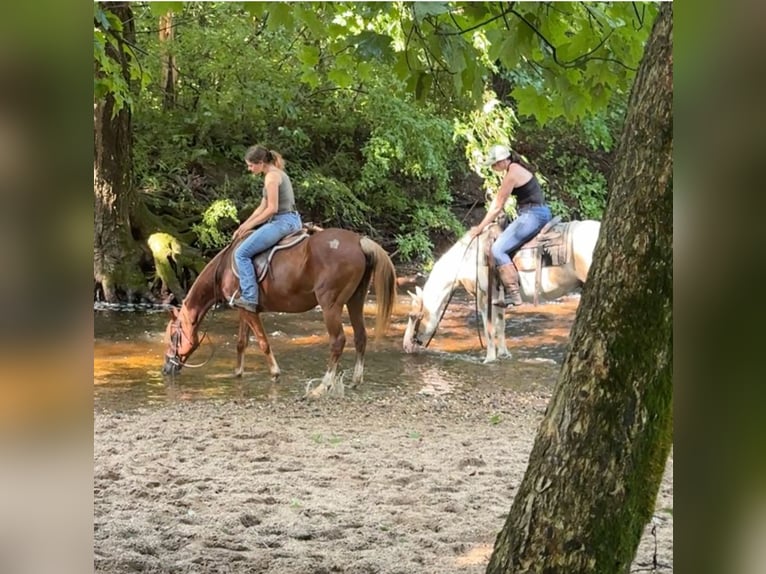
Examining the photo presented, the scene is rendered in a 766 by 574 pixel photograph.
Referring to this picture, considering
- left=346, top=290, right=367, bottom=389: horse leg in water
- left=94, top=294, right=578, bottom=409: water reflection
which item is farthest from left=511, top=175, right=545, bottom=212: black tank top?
left=346, top=290, right=367, bottom=389: horse leg in water

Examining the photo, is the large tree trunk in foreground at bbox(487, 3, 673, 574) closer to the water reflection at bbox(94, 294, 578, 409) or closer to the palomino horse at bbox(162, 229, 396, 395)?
the water reflection at bbox(94, 294, 578, 409)

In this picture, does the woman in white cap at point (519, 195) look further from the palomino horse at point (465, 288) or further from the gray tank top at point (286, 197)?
the gray tank top at point (286, 197)

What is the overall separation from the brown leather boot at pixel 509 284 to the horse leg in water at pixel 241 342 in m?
0.82

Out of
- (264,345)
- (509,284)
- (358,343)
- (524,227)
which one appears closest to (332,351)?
(358,343)

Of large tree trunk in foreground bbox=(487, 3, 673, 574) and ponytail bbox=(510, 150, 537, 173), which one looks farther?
ponytail bbox=(510, 150, 537, 173)

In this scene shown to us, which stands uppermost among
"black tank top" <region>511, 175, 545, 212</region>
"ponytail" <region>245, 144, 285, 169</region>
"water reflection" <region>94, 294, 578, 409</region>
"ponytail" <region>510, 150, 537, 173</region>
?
"ponytail" <region>245, 144, 285, 169</region>

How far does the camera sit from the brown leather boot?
245 cm

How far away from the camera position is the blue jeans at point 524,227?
2.41 m

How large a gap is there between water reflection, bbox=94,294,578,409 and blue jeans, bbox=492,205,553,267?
0.22 m
